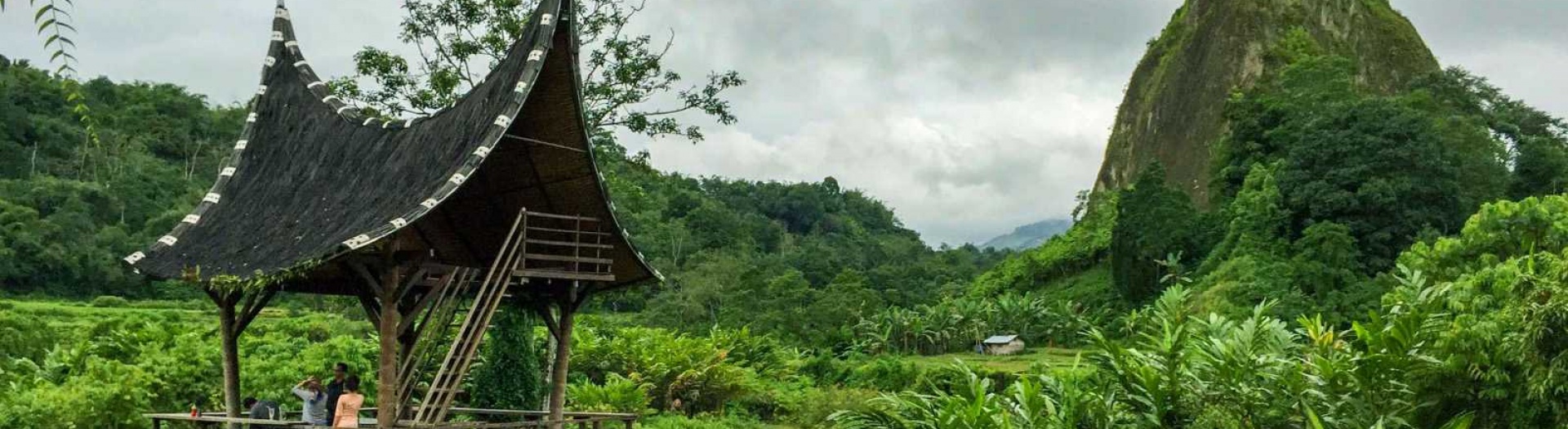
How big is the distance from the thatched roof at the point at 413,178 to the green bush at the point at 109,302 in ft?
95.4

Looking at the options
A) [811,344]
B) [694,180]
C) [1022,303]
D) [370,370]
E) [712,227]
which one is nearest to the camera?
[370,370]

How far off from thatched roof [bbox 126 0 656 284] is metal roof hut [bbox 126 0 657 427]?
0.06 ft

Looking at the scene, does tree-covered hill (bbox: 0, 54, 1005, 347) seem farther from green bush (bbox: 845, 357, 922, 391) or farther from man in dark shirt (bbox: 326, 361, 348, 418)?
man in dark shirt (bbox: 326, 361, 348, 418)

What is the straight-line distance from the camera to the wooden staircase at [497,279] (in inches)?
426

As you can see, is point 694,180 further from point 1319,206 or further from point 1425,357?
point 1425,357

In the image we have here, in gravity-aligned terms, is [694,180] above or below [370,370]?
above

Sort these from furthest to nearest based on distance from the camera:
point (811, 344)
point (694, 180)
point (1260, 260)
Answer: point (694, 180), point (811, 344), point (1260, 260)

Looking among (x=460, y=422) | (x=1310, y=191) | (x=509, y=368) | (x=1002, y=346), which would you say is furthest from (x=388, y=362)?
(x=1002, y=346)

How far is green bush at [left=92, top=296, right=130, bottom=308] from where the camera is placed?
3907 centimetres

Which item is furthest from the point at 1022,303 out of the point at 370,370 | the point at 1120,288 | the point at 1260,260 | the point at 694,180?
the point at 694,180

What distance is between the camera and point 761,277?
3931cm

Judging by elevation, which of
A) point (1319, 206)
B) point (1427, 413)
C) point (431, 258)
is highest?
point (1319, 206)

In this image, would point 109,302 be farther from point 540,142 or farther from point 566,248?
point 540,142

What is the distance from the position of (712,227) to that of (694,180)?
740 inches
